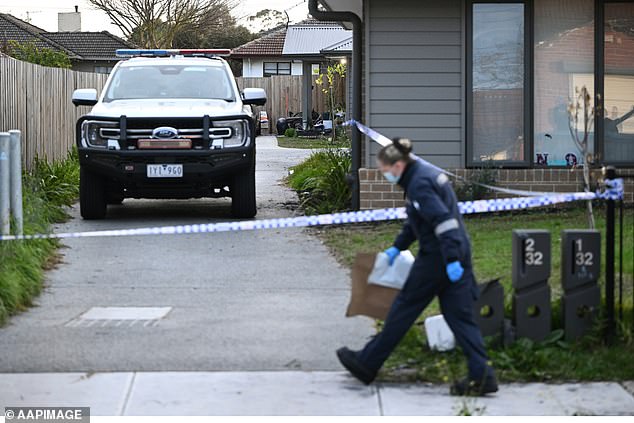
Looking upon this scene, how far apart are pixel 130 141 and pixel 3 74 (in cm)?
350

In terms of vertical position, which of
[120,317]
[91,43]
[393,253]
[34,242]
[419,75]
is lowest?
[120,317]

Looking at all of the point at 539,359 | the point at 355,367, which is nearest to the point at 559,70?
the point at 539,359

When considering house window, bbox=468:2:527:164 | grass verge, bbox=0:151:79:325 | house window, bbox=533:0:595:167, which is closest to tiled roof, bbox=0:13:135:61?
grass verge, bbox=0:151:79:325

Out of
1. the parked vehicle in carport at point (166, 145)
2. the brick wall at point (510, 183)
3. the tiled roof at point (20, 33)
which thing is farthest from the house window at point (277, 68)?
the brick wall at point (510, 183)

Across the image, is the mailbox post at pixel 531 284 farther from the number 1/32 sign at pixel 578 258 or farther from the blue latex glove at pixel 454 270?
the blue latex glove at pixel 454 270

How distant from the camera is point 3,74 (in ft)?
56.3

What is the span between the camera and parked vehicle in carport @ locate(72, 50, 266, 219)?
571 inches

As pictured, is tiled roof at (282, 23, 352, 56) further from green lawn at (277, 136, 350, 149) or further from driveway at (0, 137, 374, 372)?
driveway at (0, 137, 374, 372)

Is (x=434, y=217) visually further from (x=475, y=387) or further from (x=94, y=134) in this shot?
(x=94, y=134)

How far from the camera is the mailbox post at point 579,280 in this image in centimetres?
799

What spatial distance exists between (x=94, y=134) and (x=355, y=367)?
8184 mm

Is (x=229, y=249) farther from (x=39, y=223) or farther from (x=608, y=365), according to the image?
(x=608, y=365)

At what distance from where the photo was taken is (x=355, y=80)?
15367 millimetres

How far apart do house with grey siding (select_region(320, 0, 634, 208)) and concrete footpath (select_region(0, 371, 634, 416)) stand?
24.9 feet
